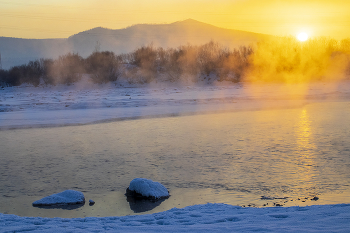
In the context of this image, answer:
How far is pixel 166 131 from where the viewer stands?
31.9 feet

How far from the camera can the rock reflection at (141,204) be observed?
14.0 ft

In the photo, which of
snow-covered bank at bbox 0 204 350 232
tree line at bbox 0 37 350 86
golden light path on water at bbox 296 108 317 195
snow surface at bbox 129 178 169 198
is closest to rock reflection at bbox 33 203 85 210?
snow-covered bank at bbox 0 204 350 232

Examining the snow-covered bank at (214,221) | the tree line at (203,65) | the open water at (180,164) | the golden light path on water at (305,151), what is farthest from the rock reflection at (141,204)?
the tree line at (203,65)

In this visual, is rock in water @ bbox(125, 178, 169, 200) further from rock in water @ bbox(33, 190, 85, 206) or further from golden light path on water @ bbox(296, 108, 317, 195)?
golden light path on water @ bbox(296, 108, 317, 195)

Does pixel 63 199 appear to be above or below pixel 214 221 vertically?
below

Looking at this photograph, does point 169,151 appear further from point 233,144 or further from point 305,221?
point 305,221

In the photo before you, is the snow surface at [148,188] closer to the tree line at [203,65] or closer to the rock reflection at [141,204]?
the rock reflection at [141,204]

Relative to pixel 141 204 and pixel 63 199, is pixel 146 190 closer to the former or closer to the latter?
pixel 141 204

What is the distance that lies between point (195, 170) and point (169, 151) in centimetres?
148

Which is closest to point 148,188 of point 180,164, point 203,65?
point 180,164

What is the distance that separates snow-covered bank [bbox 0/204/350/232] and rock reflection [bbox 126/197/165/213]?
0.53m

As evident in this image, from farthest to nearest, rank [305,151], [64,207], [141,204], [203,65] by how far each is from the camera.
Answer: [203,65]
[305,151]
[141,204]
[64,207]

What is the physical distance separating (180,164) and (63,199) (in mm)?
2292

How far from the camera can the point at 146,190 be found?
459 centimetres
